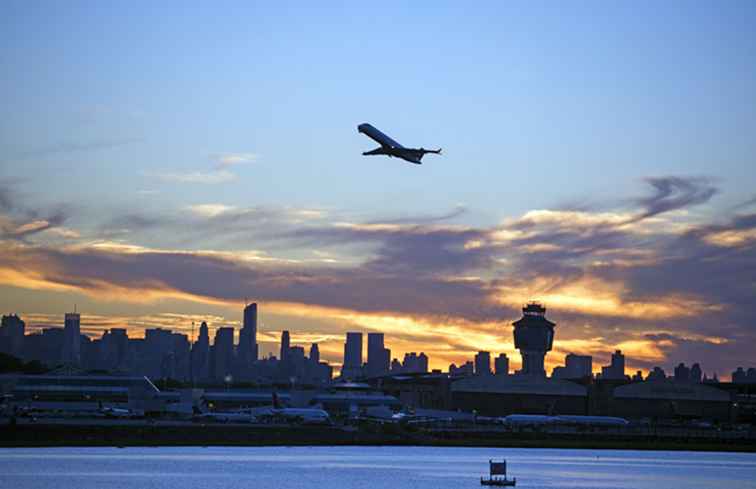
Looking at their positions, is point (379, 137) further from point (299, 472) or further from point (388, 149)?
point (299, 472)

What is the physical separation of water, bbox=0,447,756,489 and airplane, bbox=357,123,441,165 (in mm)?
34640

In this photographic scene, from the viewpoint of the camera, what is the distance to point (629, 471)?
182 meters

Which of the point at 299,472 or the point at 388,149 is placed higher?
the point at 388,149

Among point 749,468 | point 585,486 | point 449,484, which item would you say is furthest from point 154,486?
point 749,468

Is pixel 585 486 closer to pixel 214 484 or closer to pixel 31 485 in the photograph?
pixel 214 484

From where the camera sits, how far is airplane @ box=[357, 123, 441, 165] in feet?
427

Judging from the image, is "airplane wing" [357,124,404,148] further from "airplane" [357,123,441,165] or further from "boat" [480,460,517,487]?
"boat" [480,460,517,487]

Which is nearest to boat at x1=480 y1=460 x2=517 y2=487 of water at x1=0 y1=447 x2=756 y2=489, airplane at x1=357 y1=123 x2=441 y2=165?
water at x1=0 y1=447 x2=756 y2=489

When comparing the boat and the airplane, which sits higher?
the airplane

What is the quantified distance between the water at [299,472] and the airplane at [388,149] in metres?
34.6

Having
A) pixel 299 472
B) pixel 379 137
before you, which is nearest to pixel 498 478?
pixel 299 472

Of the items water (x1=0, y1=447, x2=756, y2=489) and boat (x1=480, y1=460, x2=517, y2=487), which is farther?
boat (x1=480, y1=460, x2=517, y2=487)

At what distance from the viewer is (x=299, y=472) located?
525ft

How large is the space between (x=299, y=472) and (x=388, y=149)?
4731 cm
